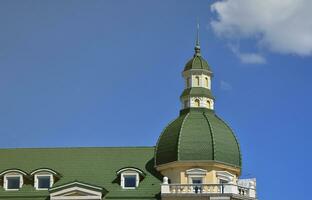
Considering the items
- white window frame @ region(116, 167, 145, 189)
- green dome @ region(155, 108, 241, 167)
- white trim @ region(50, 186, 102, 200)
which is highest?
green dome @ region(155, 108, 241, 167)

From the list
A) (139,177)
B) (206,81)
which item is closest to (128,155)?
(139,177)

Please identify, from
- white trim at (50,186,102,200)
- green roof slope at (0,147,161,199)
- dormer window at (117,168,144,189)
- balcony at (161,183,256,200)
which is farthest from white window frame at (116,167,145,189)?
balcony at (161,183,256,200)

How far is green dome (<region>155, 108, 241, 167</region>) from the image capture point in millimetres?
79188

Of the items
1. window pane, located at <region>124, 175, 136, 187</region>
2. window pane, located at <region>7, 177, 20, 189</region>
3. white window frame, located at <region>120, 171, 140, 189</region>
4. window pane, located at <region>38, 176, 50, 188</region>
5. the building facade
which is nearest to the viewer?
the building facade

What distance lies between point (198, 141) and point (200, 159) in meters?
1.60

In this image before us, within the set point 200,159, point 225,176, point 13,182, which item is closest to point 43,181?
point 13,182

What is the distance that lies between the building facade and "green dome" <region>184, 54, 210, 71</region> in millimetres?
158

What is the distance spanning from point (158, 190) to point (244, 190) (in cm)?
680

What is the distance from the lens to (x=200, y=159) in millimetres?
78812

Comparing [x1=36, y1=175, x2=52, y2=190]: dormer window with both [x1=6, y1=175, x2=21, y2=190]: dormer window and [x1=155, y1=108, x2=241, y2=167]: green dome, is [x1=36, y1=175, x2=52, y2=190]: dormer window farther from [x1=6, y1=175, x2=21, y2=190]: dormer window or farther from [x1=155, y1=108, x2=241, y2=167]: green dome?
[x1=155, y1=108, x2=241, y2=167]: green dome

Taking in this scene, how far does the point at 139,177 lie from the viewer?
263ft

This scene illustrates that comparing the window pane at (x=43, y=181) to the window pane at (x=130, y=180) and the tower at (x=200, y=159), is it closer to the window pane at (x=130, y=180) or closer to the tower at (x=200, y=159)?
the window pane at (x=130, y=180)

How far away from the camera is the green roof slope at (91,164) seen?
79688 millimetres

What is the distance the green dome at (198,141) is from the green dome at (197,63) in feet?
15.0
